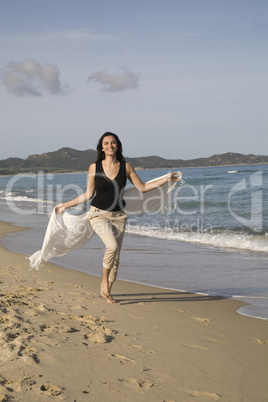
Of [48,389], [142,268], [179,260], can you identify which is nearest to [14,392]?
[48,389]

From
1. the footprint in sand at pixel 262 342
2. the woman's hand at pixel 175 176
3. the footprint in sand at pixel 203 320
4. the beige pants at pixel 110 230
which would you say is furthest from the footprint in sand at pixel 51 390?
the woman's hand at pixel 175 176

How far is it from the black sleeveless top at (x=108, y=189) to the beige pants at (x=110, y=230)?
0.09m

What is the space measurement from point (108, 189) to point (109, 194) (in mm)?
66

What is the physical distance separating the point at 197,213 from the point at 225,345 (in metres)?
16.6

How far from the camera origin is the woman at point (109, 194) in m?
5.71

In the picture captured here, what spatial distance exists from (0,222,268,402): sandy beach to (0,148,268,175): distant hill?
9510 cm

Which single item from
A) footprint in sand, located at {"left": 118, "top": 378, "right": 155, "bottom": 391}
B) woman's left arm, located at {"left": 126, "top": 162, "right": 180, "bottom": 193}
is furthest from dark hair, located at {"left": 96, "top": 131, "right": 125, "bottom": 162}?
footprint in sand, located at {"left": 118, "top": 378, "right": 155, "bottom": 391}

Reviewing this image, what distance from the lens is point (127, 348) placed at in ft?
13.3

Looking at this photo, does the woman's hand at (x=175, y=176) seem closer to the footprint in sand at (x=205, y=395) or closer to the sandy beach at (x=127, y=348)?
the sandy beach at (x=127, y=348)

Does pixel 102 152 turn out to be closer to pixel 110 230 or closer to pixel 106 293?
pixel 110 230

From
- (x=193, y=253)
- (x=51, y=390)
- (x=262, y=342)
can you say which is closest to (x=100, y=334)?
(x=51, y=390)

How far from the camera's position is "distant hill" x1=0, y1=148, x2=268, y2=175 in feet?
356

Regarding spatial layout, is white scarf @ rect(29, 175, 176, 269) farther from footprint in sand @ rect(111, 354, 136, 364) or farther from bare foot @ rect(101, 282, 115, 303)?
footprint in sand @ rect(111, 354, 136, 364)

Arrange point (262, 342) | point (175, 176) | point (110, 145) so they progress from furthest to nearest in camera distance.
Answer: point (175, 176)
point (110, 145)
point (262, 342)
